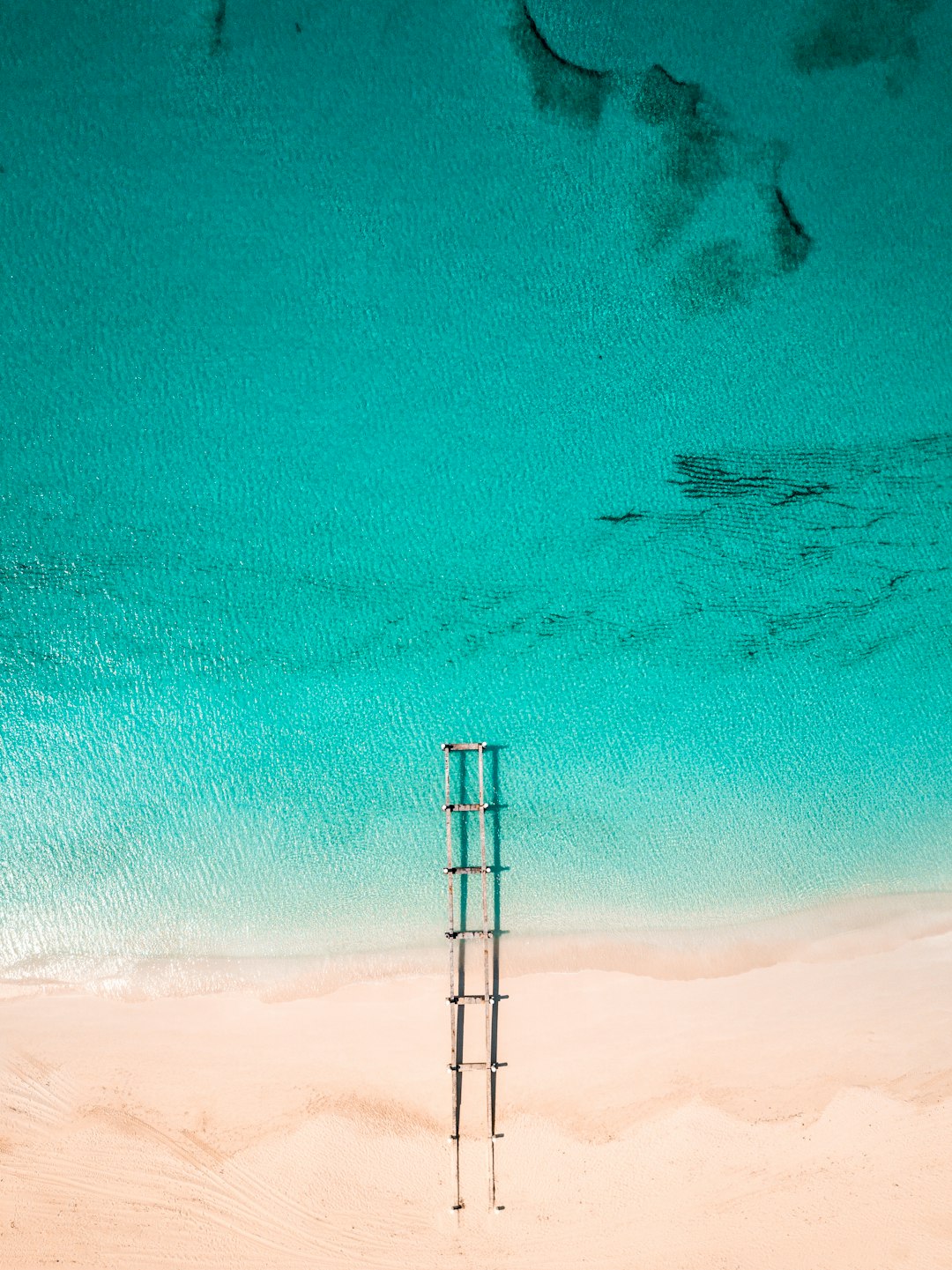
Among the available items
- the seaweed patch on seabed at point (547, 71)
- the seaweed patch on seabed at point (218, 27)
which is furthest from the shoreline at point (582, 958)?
the seaweed patch on seabed at point (218, 27)

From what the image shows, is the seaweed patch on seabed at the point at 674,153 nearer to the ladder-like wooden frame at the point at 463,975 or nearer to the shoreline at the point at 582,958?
the ladder-like wooden frame at the point at 463,975

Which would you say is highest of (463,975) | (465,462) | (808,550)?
(465,462)

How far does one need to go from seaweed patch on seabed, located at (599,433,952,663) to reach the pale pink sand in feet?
4.06

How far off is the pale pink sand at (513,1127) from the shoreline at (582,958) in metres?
0.05

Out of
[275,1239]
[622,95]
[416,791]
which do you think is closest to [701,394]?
[622,95]

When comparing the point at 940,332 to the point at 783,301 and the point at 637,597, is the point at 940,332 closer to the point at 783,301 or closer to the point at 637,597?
the point at 783,301

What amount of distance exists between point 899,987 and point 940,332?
96.3 inches

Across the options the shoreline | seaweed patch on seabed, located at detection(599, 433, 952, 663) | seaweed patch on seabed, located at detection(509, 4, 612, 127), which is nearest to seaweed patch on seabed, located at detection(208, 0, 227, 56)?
seaweed patch on seabed, located at detection(509, 4, 612, 127)

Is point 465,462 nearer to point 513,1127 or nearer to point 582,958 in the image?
point 582,958

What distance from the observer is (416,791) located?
8.98 feet

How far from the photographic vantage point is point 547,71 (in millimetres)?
2744

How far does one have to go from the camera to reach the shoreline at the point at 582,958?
8.75 feet

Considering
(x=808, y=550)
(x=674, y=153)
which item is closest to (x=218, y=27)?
(x=674, y=153)

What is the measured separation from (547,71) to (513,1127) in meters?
3.83
